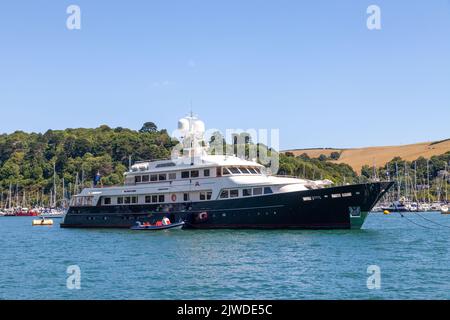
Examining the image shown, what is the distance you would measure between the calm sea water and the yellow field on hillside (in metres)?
129

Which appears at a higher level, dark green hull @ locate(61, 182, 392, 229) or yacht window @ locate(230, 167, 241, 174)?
yacht window @ locate(230, 167, 241, 174)

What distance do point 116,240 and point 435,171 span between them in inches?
5123

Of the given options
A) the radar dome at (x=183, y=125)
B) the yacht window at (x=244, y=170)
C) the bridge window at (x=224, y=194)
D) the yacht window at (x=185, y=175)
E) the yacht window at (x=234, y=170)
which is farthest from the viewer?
the radar dome at (x=183, y=125)

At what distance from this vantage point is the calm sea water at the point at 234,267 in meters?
20.6

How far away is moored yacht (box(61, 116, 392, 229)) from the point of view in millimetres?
43750

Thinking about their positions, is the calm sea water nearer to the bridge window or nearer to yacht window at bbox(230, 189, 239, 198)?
yacht window at bbox(230, 189, 239, 198)

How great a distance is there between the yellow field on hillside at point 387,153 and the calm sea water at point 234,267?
12943 centimetres

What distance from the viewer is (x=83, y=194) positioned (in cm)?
5694

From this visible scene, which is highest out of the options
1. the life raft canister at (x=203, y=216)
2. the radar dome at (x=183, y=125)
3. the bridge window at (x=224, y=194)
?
the radar dome at (x=183, y=125)

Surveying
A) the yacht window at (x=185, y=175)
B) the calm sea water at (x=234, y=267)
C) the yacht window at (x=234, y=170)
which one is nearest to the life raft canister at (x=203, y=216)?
the yacht window at (x=185, y=175)

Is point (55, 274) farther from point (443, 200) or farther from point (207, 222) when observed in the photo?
point (443, 200)

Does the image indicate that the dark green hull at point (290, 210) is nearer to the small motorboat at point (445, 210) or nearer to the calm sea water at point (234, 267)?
the calm sea water at point (234, 267)

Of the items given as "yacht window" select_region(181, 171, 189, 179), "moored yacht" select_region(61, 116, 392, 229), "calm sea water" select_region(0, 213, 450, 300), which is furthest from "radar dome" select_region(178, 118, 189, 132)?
"calm sea water" select_region(0, 213, 450, 300)
